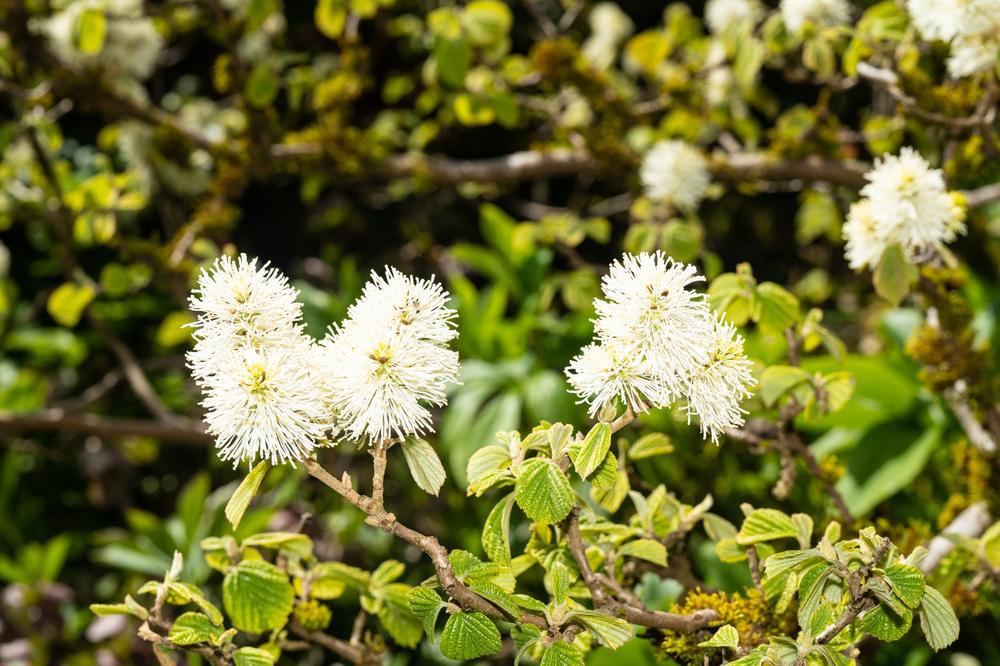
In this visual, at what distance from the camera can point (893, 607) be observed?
0.68 meters

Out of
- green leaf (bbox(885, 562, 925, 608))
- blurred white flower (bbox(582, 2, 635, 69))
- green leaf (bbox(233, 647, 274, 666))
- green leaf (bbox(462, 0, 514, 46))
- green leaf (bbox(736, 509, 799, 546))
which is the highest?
blurred white flower (bbox(582, 2, 635, 69))

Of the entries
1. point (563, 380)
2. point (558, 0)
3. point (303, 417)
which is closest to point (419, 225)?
point (558, 0)

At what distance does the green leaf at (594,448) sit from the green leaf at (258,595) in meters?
0.36

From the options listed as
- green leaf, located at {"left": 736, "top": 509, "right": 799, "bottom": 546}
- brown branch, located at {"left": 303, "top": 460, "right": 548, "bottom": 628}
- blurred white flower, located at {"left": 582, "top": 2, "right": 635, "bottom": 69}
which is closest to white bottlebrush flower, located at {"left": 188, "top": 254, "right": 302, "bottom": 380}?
brown branch, located at {"left": 303, "top": 460, "right": 548, "bottom": 628}

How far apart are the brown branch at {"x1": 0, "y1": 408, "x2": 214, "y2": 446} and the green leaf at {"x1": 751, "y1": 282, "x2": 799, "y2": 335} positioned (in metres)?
1.29

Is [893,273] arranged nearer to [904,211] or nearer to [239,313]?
[904,211]

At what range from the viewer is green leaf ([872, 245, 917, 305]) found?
1027 millimetres

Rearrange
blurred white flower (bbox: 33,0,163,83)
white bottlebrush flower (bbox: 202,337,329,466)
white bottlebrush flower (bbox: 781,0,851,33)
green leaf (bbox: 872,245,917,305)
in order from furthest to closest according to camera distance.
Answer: blurred white flower (bbox: 33,0,163,83)
white bottlebrush flower (bbox: 781,0,851,33)
green leaf (bbox: 872,245,917,305)
white bottlebrush flower (bbox: 202,337,329,466)

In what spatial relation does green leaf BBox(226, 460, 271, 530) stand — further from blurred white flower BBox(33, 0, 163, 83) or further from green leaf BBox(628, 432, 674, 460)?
Result: blurred white flower BBox(33, 0, 163, 83)

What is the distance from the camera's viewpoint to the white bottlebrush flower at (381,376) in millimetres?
668

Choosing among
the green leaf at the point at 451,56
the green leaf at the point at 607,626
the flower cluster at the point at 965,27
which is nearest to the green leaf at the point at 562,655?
the green leaf at the point at 607,626

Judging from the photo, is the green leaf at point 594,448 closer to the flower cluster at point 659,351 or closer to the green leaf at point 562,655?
the flower cluster at point 659,351

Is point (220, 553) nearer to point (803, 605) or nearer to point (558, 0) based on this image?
point (803, 605)

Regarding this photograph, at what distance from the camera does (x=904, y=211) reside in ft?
3.27
